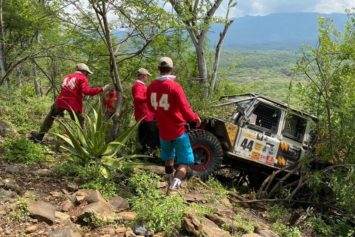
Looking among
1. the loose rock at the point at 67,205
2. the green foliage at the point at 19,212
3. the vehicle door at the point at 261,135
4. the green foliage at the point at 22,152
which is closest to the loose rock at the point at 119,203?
the loose rock at the point at 67,205

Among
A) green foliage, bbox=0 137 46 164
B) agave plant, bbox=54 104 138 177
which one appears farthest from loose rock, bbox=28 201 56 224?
green foliage, bbox=0 137 46 164

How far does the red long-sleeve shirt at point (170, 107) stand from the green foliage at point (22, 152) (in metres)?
1.90

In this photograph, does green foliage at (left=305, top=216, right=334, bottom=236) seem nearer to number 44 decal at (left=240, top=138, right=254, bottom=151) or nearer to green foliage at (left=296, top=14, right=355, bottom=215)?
green foliage at (left=296, top=14, right=355, bottom=215)

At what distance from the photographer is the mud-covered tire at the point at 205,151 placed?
8123 millimetres

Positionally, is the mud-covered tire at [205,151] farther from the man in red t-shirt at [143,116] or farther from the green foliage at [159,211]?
the green foliage at [159,211]

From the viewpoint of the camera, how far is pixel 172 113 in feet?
18.6

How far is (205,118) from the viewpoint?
8602 mm

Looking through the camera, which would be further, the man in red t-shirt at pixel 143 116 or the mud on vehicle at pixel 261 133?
the mud on vehicle at pixel 261 133

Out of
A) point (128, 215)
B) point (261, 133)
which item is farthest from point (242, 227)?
point (261, 133)

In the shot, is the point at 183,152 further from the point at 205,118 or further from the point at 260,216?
the point at 205,118

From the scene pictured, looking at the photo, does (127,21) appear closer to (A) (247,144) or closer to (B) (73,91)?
(B) (73,91)

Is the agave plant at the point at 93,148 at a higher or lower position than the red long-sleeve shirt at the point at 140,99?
lower

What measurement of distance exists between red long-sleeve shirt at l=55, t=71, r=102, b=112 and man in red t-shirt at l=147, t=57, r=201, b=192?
1.92m

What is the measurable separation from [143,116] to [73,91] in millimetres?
1197
